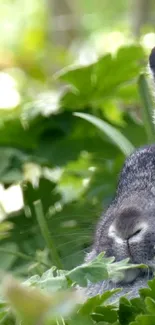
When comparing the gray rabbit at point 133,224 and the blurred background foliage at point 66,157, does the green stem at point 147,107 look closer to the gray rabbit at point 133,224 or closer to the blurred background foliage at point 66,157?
the blurred background foliage at point 66,157

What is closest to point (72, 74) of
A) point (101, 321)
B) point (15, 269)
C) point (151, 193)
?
point (15, 269)

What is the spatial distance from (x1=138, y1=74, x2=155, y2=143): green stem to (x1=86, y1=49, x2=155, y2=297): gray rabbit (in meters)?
0.79

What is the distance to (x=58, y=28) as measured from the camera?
35.3 ft

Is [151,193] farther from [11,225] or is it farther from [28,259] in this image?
[11,225]

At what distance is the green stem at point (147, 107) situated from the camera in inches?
157

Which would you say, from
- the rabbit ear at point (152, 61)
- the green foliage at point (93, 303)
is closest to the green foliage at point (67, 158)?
the rabbit ear at point (152, 61)

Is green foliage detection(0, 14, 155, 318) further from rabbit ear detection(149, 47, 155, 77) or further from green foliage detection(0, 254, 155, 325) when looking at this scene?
green foliage detection(0, 254, 155, 325)

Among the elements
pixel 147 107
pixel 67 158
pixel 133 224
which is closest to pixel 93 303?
pixel 133 224

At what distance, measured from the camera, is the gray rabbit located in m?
2.62

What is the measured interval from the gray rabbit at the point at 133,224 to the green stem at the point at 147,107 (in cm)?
79

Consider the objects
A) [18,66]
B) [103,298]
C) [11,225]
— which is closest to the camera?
[103,298]

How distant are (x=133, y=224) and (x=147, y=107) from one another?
4.99 feet

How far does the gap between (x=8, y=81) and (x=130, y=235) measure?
218 inches

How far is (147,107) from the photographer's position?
4.04m
